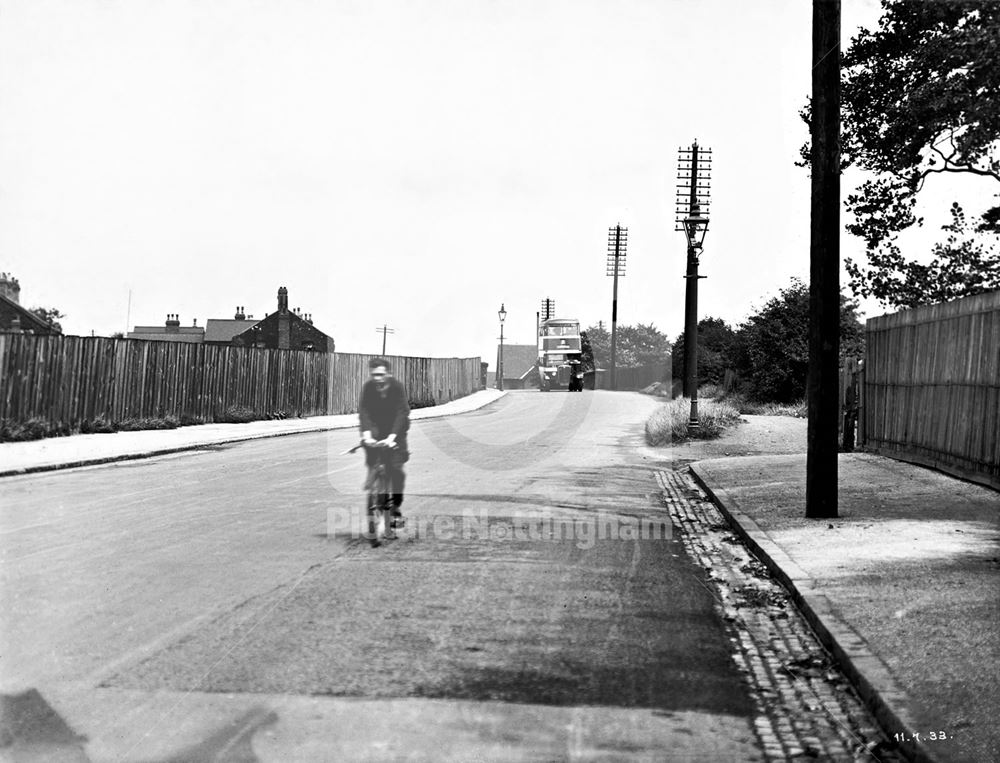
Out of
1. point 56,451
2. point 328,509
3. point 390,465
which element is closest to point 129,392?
point 56,451

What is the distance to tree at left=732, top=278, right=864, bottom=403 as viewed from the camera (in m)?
33.3

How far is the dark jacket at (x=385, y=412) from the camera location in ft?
29.1

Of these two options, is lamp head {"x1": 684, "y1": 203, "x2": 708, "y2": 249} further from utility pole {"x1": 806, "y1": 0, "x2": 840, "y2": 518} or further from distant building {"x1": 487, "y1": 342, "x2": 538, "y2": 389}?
distant building {"x1": 487, "y1": 342, "x2": 538, "y2": 389}

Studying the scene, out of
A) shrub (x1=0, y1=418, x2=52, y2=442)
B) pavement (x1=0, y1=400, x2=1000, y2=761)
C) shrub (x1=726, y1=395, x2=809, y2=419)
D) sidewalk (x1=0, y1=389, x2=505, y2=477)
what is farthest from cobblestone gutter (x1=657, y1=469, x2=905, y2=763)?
shrub (x1=726, y1=395, x2=809, y2=419)

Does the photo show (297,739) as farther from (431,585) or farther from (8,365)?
(8,365)

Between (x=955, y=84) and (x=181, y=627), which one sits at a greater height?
(x=955, y=84)

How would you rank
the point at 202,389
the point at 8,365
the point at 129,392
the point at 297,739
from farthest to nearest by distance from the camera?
the point at 202,389
the point at 129,392
the point at 8,365
the point at 297,739

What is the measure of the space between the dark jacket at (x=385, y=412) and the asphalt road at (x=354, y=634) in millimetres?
1054

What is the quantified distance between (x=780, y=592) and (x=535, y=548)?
243 cm

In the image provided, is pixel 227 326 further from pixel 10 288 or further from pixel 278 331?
pixel 10 288

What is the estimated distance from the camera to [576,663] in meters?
5.66

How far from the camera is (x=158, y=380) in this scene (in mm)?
28188

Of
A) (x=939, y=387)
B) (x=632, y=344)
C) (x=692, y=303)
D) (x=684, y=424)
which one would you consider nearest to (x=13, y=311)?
(x=692, y=303)

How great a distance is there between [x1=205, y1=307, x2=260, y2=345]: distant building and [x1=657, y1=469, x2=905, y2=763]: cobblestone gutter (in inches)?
3267
